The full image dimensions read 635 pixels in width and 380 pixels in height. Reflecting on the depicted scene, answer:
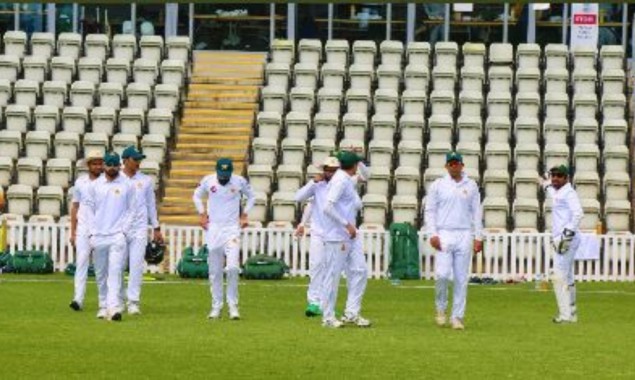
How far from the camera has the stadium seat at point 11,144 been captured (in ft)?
150

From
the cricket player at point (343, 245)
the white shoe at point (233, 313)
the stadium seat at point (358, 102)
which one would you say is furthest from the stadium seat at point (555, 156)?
the cricket player at point (343, 245)

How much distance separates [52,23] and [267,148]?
8.30 metres

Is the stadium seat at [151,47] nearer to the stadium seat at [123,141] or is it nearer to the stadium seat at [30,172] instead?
the stadium seat at [123,141]

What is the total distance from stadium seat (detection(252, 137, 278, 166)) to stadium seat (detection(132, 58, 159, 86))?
364 cm

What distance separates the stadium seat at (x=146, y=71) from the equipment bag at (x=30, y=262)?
8176mm

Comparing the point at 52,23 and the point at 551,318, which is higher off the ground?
the point at 52,23

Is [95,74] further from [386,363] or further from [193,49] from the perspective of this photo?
[386,363]

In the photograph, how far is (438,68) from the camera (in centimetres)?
4766

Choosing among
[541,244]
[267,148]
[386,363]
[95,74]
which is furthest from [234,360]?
[95,74]

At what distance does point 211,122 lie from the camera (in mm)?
Result: 47844

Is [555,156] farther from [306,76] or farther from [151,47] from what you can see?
[151,47]

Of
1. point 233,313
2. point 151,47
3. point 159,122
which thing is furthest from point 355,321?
point 151,47

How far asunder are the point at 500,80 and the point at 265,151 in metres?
5.82

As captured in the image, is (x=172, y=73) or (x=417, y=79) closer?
(x=417, y=79)
